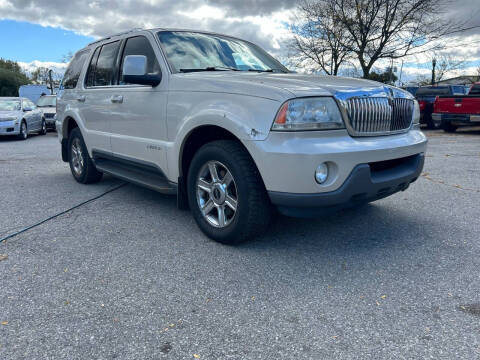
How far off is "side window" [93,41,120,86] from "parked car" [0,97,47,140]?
9.71 metres

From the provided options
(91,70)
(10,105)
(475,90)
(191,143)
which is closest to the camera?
(191,143)

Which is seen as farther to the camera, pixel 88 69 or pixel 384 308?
pixel 88 69

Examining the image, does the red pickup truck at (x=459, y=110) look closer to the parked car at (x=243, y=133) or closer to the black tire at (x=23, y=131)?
the parked car at (x=243, y=133)

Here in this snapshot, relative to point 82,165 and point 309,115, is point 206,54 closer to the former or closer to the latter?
point 309,115

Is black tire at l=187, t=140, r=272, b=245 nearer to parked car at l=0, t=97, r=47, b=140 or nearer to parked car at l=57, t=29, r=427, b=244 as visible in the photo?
parked car at l=57, t=29, r=427, b=244

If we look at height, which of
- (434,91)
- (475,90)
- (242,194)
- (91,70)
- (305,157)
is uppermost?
(434,91)

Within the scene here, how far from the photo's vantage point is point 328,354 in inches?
79.0

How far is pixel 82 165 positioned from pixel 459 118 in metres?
13.0

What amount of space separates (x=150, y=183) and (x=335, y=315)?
7.68 ft

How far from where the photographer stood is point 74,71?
5.88m

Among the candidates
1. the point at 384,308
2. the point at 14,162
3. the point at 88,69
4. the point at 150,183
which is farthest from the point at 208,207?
the point at 14,162

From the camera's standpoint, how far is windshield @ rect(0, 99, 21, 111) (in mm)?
13859

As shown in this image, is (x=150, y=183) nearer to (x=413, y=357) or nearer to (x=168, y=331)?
(x=168, y=331)

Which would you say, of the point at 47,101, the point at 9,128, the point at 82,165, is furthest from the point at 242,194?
the point at 47,101
